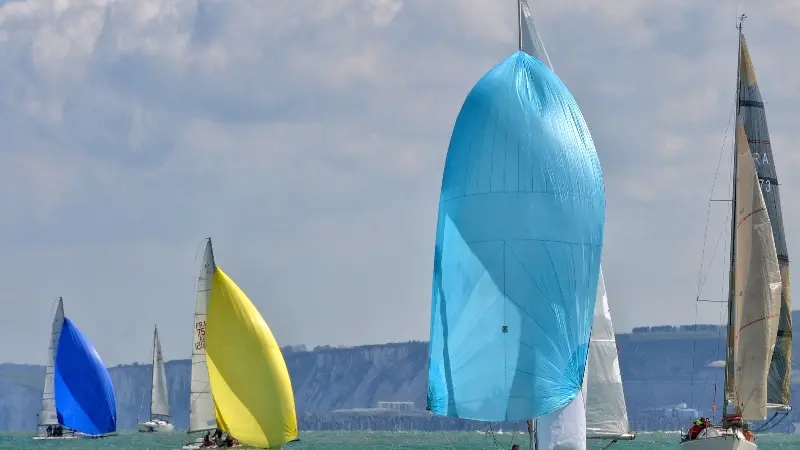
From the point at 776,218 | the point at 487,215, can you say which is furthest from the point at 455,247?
the point at 776,218

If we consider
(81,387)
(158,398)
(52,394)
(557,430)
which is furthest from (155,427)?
(557,430)

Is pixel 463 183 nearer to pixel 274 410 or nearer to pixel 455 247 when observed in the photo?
pixel 455 247

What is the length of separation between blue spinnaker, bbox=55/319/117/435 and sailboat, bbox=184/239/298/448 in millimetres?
32616

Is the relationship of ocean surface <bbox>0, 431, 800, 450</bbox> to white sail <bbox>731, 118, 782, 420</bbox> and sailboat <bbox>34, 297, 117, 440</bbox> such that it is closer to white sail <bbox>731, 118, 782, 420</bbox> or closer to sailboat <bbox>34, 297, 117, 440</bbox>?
sailboat <bbox>34, 297, 117, 440</bbox>

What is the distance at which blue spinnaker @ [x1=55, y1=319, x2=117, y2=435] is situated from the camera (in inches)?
2778

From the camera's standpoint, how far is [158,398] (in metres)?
105

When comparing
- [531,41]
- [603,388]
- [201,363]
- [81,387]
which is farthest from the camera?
[81,387]

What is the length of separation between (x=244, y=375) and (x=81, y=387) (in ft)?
112

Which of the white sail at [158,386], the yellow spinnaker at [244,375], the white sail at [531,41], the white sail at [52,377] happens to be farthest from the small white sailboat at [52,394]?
the white sail at [531,41]

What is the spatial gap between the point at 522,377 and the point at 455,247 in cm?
221

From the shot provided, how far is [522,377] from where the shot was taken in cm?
2486

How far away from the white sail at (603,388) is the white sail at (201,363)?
15252mm

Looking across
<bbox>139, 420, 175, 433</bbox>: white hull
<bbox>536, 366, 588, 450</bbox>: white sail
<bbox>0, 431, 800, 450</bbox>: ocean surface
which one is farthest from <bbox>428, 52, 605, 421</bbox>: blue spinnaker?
<bbox>139, 420, 175, 433</bbox>: white hull

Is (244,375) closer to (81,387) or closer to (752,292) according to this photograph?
(752,292)
